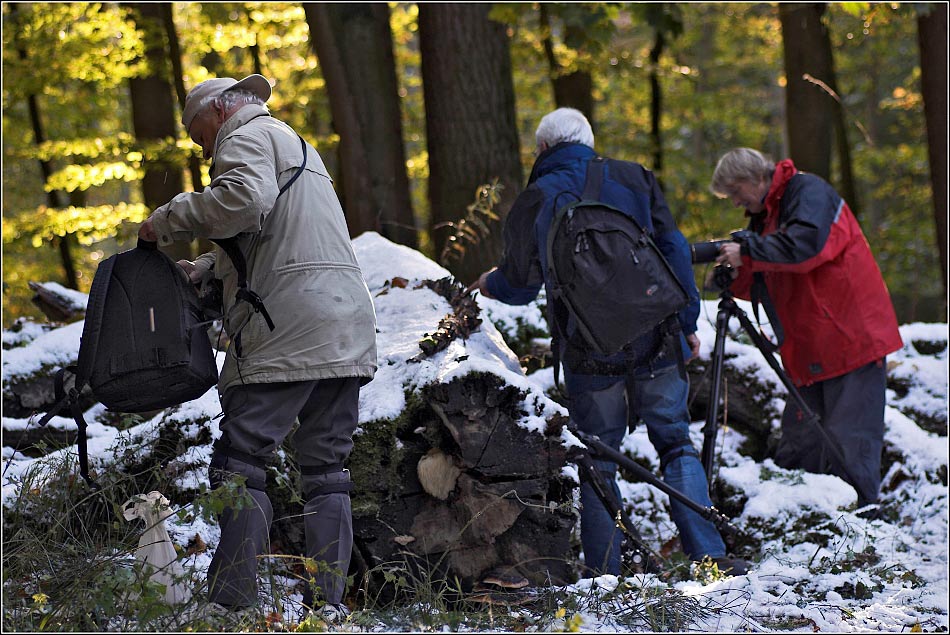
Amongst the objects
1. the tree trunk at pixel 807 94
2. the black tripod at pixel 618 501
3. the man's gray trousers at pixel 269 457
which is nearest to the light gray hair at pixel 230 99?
the man's gray trousers at pixel 269 457

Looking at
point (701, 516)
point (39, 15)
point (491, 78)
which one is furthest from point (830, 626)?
point (39, 15)

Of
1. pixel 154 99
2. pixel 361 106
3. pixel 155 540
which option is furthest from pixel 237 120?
pixel 154 99

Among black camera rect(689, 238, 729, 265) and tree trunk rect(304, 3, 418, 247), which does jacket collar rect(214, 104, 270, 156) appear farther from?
tree trunk rect(304, 3, 418, 247)

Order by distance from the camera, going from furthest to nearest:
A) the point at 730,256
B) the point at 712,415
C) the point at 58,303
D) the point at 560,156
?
the point at 58,303 < the point at 730,256 < the point at 712,415 < the point at 560,156

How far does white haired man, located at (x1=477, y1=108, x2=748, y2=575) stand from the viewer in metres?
4.51

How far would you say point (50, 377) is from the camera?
5695 mm

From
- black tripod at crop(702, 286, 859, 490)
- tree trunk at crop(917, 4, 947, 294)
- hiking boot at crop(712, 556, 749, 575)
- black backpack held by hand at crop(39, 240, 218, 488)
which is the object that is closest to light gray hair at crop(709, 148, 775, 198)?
black tripod at crop(702, 286, 859, 490)

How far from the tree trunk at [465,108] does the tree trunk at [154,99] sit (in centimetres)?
421

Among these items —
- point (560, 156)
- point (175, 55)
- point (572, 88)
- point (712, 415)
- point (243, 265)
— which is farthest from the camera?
point (572, 88)

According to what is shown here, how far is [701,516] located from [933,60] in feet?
19.8

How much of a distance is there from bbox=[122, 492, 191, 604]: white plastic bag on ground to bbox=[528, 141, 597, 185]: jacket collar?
2351mm

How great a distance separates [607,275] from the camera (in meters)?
4.30

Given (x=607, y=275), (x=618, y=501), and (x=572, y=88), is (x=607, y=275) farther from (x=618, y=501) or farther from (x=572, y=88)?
(x=572, y=88)

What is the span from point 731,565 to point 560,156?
2120 millimetres
